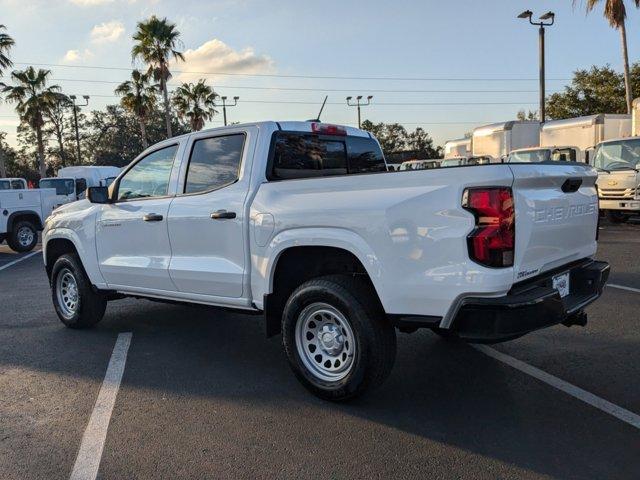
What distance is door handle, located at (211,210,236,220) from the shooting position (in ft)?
14.3

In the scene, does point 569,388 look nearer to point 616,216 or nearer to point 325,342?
point 325,342

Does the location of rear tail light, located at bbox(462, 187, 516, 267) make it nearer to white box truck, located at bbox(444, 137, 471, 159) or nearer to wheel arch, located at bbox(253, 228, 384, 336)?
wheel arch, located at bbox(253, 228, 384, 336)

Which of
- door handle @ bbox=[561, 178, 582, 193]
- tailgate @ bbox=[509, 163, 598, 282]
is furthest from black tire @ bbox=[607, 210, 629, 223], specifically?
door handle @ bbox=[561, 178, 582, 193]

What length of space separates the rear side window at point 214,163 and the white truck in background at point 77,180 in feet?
54.4

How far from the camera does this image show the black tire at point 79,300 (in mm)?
5977

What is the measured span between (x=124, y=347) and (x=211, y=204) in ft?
6.18

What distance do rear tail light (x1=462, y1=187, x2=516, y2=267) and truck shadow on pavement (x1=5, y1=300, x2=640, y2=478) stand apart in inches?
43.2

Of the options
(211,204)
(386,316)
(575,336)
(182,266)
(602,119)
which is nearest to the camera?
(386,316)

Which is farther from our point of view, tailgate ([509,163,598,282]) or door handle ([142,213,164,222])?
door handle ([142,213,164,222])

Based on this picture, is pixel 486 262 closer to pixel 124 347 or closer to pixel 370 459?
pixel 370 459

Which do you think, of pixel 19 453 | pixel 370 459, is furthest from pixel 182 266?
pixel 370 459

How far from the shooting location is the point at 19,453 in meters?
3.35

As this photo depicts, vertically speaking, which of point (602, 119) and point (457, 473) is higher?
point (602, 119)

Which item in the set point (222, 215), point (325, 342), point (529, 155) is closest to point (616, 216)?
point (529, 155)
